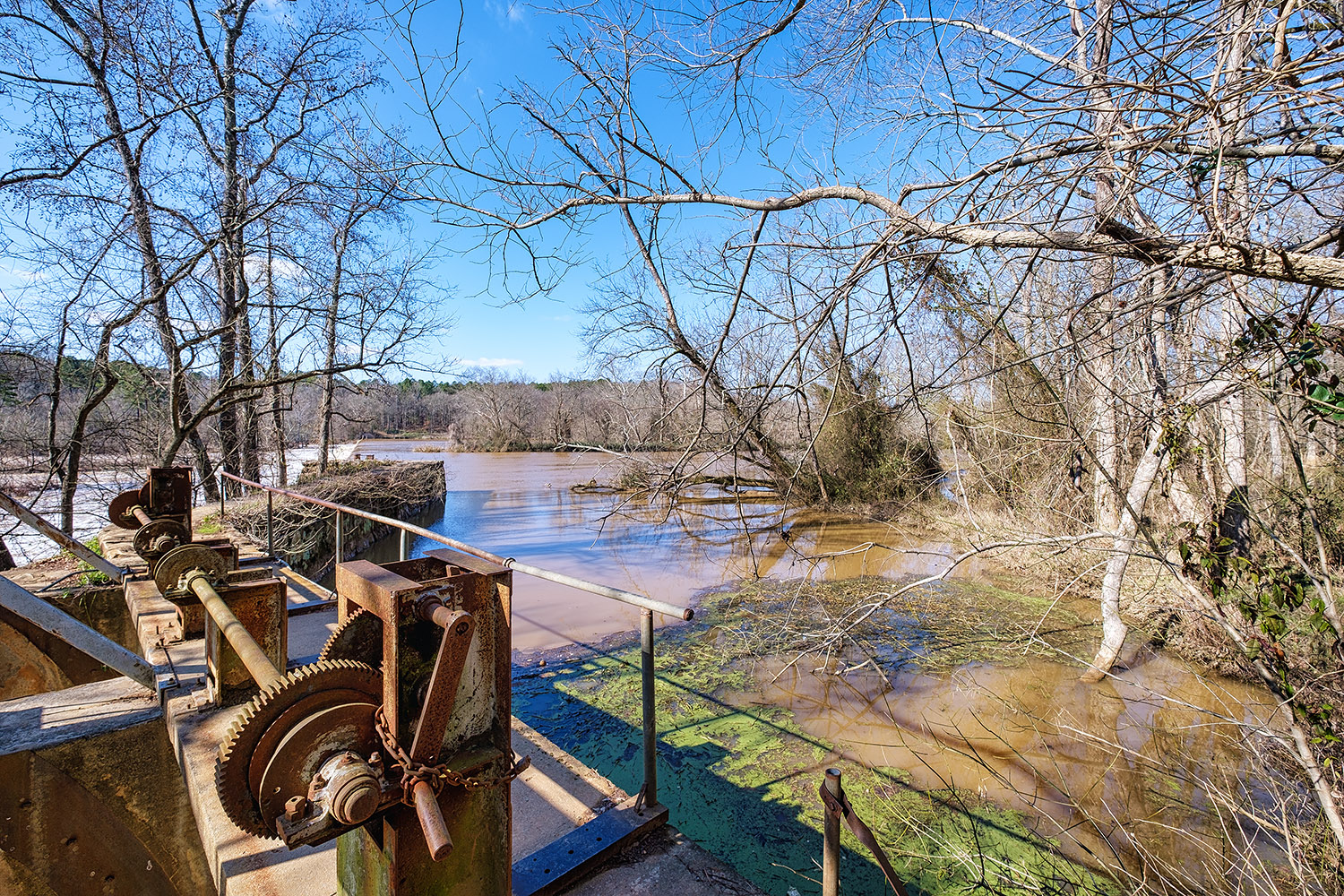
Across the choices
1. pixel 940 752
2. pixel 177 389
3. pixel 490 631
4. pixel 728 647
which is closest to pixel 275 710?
pixel 490 631

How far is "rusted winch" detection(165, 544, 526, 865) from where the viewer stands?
44.6 inches

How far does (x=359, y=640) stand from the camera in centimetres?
139

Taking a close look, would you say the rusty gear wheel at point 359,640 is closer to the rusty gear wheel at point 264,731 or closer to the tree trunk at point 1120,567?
the rusty gear wheel at point 264,731

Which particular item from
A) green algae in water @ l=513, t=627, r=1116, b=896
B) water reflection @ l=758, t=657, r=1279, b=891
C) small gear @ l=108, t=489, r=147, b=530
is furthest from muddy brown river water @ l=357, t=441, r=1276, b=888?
small gear @ l=108, t=489, r=147, b=530

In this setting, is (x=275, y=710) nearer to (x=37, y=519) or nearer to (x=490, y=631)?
(x=490, y=631)

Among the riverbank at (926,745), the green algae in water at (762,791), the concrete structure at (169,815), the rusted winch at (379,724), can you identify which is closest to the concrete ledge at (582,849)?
the concrete structure at (169,815)

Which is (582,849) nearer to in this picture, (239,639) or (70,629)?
(239,639)

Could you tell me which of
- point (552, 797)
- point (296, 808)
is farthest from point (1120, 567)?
point (296, 808)

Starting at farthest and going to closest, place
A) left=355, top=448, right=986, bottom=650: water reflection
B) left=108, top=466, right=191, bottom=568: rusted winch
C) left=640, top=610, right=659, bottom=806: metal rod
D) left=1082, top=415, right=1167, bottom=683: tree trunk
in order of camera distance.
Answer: left=355, top=448, right=986, bottom=650: water reflection, left=1082, top=415, right=1167, bottom=683: tree trunk, left=108, top=466, right=191, bottom=568: rusted winch, left=640, top=610, right=659, bottom=806: metal rod

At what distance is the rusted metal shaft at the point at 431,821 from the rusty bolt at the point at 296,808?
0.61ft

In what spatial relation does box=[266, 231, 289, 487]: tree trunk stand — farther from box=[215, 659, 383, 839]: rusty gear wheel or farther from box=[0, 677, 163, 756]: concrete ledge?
box=[215, 659, 383, 839]: rusty gear wheel

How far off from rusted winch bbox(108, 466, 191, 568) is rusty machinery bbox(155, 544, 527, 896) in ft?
7.44

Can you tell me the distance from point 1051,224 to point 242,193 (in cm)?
1075

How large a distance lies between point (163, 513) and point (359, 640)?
2869 millimetres
